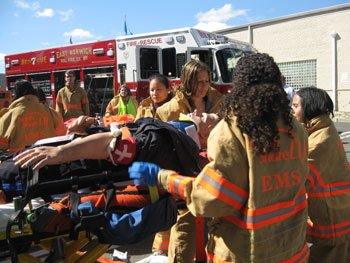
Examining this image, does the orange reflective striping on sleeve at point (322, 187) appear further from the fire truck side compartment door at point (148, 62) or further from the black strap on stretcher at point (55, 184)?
the fire truck side compartment door at point (148, 62)

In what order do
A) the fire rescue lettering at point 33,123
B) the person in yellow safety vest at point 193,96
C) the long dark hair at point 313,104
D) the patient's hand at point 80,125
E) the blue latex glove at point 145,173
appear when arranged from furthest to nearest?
1. the fire rescue lettering at point 33,123
2. the person in yellow safety vest at point 193,96
3. the patient's hand at point 80,125
4. the long dark hair at point 313,104
5. the blue latex glove at point 145,173

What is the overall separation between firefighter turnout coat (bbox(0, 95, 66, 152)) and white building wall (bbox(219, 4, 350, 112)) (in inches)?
821

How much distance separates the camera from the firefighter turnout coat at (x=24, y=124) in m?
3.88

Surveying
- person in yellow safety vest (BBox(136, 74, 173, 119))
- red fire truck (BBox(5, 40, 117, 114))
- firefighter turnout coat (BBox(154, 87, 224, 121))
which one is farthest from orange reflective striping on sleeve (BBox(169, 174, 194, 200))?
red fire truck (BBox(5, 40, 117, 114))

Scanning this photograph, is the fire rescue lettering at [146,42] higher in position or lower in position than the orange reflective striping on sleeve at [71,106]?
higher

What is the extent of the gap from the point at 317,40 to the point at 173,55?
15731 mm

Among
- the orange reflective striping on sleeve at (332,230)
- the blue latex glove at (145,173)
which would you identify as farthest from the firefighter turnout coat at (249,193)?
the orange reflective striping on sleeve at (332,230)

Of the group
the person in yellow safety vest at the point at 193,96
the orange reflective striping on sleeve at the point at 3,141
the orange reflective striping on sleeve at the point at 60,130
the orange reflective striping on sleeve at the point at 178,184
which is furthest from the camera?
the orange reflective striping on sleeve at the point at 60,130

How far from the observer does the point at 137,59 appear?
30.6 ft

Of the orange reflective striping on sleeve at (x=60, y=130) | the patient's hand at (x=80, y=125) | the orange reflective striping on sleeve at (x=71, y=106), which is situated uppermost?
the orange reflective striping on sleeve at (x=71, y=106)

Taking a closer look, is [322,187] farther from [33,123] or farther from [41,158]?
[33,123]

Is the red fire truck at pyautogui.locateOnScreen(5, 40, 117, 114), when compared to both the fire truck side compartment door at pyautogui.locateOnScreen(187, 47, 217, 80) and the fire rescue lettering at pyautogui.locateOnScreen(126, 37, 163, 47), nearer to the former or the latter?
the fire rescue lettering at pyautogui.locateOnScreen(126, 37, 163, 47)

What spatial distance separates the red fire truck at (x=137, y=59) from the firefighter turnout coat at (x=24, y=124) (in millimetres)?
5289

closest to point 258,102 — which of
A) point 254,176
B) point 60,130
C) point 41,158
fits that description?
point 254,176
